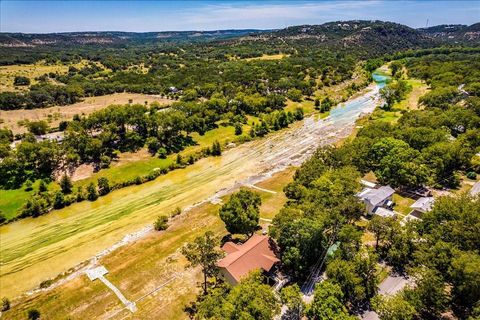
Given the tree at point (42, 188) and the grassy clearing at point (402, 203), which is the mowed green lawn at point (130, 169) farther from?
the grassy clearing at point (402, 203)

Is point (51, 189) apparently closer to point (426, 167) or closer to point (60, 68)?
point (426, 167)

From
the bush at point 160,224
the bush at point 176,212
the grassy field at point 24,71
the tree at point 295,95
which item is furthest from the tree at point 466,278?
the grassy field at point 24,71

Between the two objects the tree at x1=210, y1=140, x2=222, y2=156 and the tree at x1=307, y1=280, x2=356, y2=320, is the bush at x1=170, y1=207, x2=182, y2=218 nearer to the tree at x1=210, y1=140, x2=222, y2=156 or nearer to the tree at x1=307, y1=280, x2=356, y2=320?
the tree at x1=210, y1=140, x2=222, y2=156

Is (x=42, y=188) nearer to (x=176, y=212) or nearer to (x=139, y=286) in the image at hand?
(x=176, y=212)

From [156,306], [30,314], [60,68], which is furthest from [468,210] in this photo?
[60,68]

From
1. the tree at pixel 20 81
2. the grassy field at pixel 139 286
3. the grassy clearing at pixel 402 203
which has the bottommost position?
the grassy field at pixel 139 286

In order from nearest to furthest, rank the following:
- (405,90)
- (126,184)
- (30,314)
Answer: (30,314) < (126,184) < (405,90)

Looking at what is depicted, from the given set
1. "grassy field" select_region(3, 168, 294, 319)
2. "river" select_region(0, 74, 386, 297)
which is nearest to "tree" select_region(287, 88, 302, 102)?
"river" select_region(0, 74, 386, 297)
